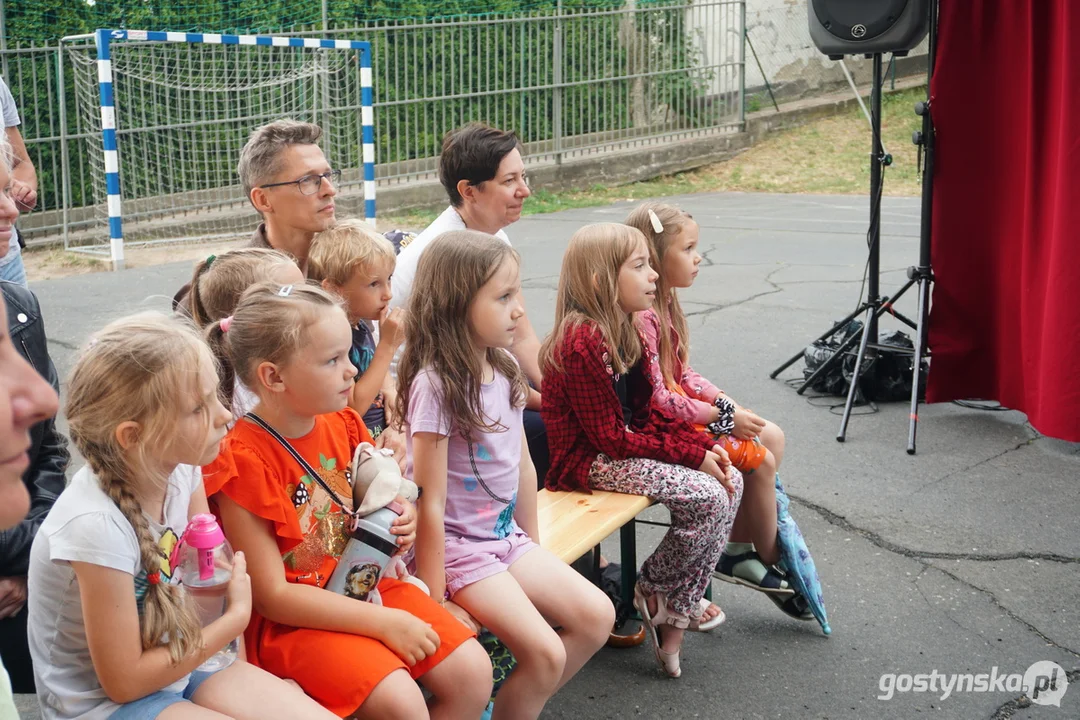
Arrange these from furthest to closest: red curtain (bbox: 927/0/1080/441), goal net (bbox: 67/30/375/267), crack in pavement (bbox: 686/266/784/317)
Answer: goal net (bbox: 67/30/375/267)
crack in pavement (bbox: 686/266/784/317)
red curtain (bbox: 927/0/1080/441)

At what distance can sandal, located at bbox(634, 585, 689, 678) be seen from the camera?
3.22 m

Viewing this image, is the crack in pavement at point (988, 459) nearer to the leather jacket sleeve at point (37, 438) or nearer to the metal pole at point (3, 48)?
the leather jacket sleeve at point (37, 438)

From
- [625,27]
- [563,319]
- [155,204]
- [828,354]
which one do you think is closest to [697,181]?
[625,27]

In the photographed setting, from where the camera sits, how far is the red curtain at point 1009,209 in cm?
466

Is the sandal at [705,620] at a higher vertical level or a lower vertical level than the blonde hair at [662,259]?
lower

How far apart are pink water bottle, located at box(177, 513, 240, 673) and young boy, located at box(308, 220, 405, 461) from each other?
0.93m

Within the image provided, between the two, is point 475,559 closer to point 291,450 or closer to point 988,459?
point 291,450

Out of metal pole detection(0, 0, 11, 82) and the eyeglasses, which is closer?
the eyeglasses

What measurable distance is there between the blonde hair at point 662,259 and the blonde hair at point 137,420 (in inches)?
77.9

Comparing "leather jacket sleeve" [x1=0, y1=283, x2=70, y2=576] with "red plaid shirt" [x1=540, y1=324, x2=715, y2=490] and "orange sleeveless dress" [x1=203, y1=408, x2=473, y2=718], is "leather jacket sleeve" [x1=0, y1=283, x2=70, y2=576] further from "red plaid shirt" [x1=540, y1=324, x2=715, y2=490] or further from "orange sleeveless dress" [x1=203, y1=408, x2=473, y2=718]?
"red plaid shirt" [x1=540, y1=324, x2=715, y2=490]

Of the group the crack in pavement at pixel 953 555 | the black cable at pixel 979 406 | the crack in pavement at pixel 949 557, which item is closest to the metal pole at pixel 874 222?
the black cable at pixel 979 406

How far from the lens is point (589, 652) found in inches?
110

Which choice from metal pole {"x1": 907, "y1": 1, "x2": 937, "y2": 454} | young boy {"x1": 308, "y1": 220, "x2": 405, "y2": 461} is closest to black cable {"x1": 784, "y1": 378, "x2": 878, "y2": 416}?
metal pole {"x1": 907, "y1": 1, "x2": 937, "y2": 454}

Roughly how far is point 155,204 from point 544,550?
29.3 feet
